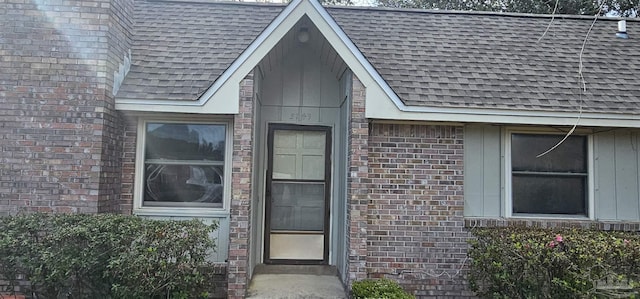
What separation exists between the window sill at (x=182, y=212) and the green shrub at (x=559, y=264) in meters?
3.40

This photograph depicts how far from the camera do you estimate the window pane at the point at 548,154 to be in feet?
20.8

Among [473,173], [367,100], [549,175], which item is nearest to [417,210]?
[473,173]

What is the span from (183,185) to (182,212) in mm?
397

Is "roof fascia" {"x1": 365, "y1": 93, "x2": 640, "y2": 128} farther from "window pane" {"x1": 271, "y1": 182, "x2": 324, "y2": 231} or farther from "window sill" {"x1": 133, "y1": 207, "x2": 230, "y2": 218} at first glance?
"window sill" {"x1": 133, "y1": 207, "x2": 230, "y2": 218}

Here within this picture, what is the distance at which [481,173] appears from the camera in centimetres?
624

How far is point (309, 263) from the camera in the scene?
6.77m

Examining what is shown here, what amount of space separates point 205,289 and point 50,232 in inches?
69.0

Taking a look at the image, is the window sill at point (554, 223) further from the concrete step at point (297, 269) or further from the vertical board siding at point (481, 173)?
the concrete step at point (297, 269)

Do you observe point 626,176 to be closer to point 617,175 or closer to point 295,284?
point 617,175

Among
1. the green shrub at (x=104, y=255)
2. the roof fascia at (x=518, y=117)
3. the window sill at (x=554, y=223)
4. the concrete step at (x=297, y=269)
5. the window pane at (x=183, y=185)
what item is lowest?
the concrete step at (x=297, y=269)

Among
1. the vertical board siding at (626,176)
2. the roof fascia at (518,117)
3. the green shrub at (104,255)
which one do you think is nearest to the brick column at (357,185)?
the roof fascia at (518,117)

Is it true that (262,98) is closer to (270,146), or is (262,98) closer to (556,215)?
(270,146)

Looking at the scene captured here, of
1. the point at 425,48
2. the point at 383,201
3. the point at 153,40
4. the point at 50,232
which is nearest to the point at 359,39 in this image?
the point at 425,48

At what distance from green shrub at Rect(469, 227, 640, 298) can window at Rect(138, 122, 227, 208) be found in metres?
3.64
